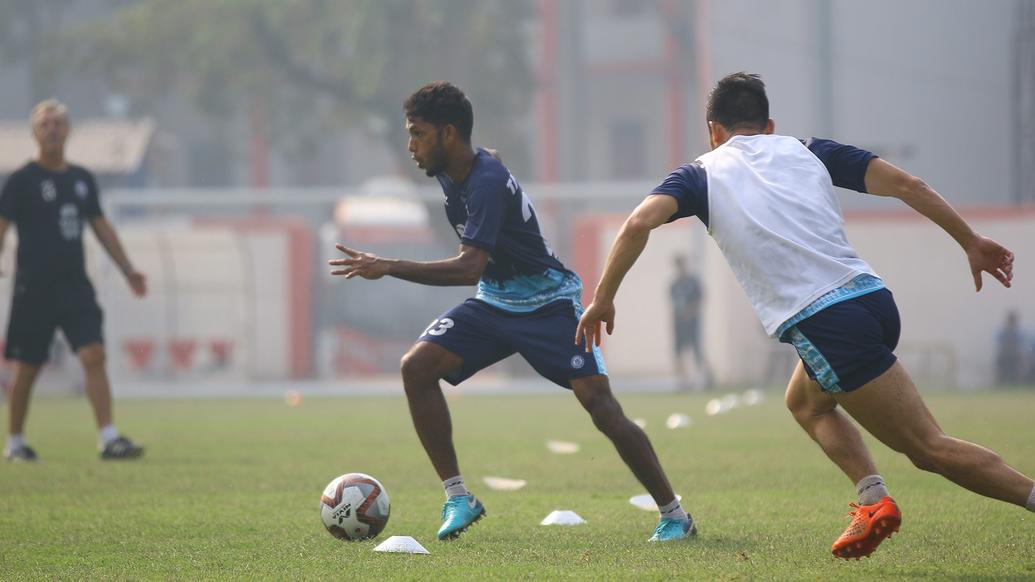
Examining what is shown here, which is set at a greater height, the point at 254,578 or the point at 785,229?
the point at 785,229

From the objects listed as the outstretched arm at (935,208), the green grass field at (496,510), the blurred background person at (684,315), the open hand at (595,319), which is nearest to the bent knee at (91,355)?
the green grass field at (496,510)

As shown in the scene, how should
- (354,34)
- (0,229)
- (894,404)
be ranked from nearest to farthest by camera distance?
(894,404) < (0,229) < (354,34)

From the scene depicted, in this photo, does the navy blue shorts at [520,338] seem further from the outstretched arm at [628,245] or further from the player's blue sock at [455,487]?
the outstretched arm at [628,245]

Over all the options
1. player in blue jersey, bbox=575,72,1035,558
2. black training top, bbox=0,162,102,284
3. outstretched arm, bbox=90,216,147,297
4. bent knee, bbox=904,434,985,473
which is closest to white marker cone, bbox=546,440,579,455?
outstretched arm, bbox=90,216,147,297

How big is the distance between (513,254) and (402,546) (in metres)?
1.44

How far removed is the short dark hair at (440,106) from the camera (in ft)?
21.7

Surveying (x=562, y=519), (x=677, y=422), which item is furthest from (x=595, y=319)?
(x=677, y=422)

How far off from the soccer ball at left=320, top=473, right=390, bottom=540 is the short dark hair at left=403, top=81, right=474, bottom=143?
1.62 m

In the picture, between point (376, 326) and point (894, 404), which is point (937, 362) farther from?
point (894, 404)

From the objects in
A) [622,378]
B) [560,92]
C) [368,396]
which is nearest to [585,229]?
[622,378]

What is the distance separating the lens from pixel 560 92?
3769 centimetres

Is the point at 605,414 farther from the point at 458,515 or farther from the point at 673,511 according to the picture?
the point at 458,515

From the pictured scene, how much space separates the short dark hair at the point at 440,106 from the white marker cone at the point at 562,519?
1838mm

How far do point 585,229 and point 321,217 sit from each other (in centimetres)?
822
